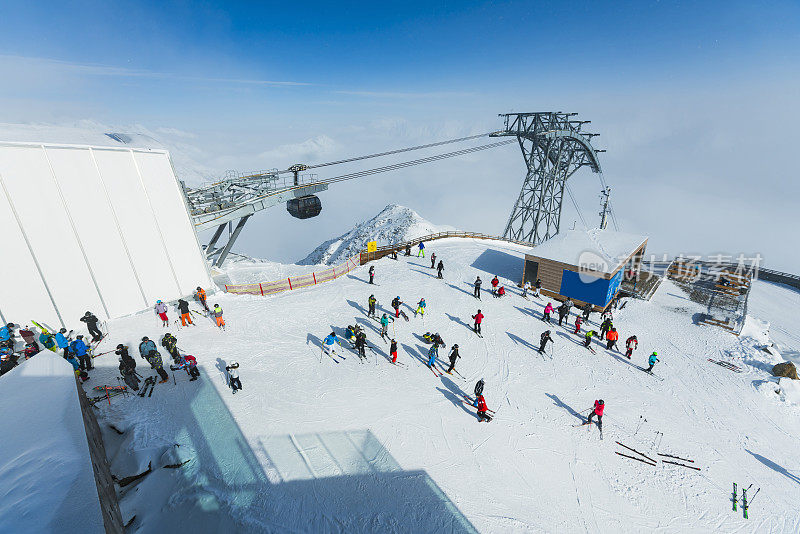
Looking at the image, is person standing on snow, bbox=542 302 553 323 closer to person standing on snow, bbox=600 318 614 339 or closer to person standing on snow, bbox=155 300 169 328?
person standing on snow, bbox=600 318 614 339

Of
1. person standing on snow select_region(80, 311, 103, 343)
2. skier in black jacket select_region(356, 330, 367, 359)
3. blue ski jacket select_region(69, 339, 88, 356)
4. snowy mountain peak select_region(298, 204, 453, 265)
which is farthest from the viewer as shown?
snowy mountain peak select_region(298, 204, 453, 265)

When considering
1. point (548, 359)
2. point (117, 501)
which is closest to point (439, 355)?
point (548, 359)

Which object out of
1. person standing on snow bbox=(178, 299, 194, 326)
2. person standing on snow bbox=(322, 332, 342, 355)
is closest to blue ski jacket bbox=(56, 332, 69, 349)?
person standing on snow bbox=(178, 299, 194, 326)

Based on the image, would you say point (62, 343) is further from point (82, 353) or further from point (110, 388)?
point (110, 388)

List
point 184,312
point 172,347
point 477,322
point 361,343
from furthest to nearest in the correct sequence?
point 477,322
point 184,312
point 361,343
point 172,347

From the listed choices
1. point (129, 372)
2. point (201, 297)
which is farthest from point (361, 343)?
point (201, 297)

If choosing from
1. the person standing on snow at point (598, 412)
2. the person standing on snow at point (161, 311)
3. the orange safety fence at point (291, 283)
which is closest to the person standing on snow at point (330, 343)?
the orange safety fence at point (291, 283)
